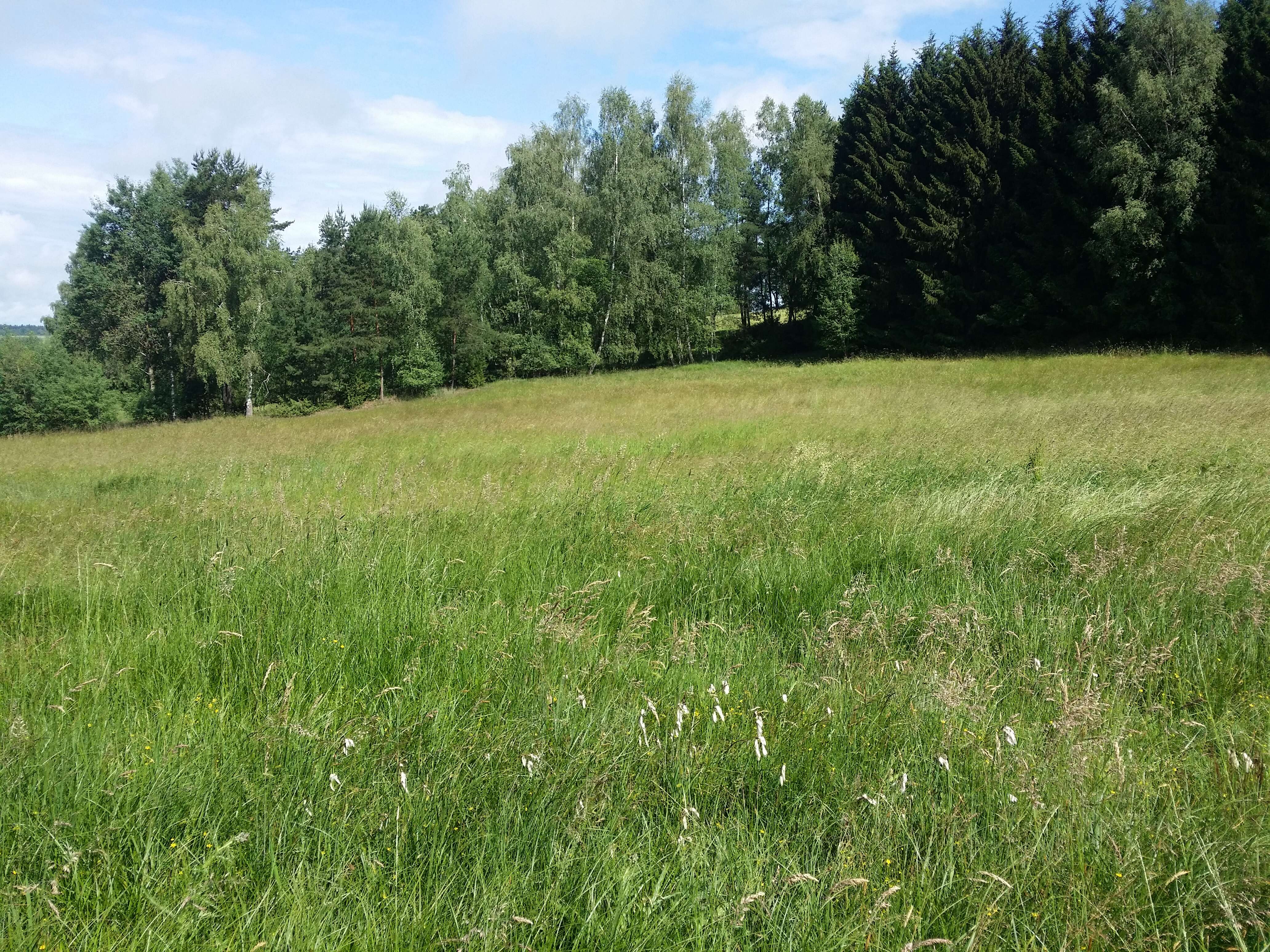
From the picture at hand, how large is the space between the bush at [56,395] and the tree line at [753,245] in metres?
0.19

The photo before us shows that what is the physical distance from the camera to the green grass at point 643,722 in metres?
1.93

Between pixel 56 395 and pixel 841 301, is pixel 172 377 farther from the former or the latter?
pixel 841 301

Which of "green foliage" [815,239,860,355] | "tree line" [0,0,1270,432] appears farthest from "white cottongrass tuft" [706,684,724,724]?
"green foliage" [815,239,860,355]

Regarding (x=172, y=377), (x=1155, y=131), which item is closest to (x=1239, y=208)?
(x=1155, y=131)

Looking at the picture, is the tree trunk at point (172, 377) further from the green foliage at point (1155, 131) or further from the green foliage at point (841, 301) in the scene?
the green foliage at point (1155, 131)

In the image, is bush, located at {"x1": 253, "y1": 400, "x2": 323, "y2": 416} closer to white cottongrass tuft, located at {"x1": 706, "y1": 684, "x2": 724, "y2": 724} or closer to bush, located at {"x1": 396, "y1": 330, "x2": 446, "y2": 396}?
bush, located at {"x1": 396, "y1": 330, "x2": 446, "y2": 396}

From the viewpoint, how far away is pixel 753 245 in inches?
1993

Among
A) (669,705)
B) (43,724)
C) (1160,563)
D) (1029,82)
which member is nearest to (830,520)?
(1160,563)

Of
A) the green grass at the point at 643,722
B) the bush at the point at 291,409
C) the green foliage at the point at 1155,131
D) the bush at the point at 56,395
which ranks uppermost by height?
the green foliage at the point at 1155,131

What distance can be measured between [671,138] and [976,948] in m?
49.7

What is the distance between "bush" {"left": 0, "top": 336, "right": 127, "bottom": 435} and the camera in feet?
155

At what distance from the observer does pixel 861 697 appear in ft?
9.64

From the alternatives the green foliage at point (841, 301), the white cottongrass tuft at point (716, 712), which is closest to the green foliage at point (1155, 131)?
the green foliage at point (841, 301)

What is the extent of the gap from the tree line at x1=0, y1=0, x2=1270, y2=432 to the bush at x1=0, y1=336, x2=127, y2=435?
0.62 feet
